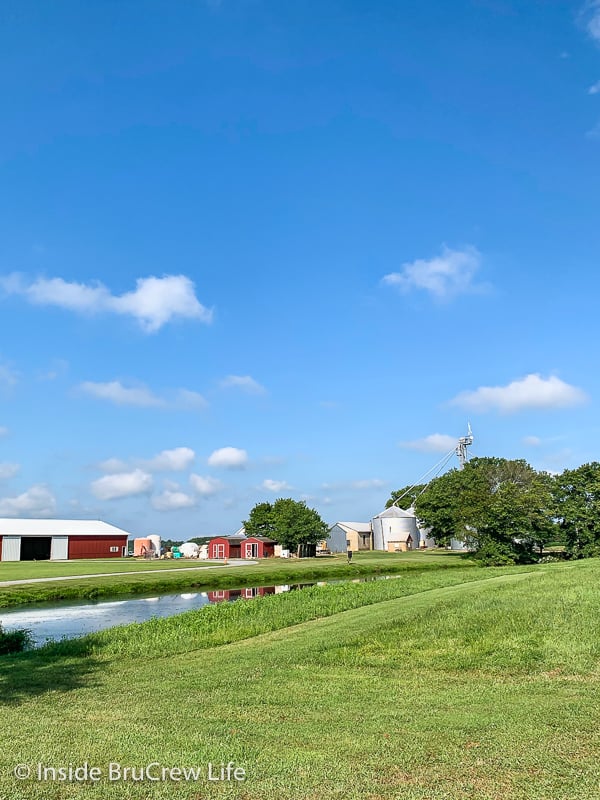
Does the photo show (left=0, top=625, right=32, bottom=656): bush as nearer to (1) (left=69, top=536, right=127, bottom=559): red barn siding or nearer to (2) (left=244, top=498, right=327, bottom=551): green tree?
(2) (left=244, top=498, right=327, bottom=551): green tree

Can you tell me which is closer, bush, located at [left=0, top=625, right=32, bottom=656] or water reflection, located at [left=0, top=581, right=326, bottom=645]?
bush, located at [left=0, top=625, right=32, bottom=656]

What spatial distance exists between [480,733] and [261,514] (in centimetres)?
8574

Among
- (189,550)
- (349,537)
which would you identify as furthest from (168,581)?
(349,537)

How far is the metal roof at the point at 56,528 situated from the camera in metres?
82.0

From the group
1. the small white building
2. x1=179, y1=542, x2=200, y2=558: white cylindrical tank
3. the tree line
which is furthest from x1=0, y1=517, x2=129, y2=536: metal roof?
the tree line

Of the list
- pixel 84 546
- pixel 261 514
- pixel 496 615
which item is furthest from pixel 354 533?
pixel 496 615

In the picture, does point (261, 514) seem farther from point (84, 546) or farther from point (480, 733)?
point (480, 733)

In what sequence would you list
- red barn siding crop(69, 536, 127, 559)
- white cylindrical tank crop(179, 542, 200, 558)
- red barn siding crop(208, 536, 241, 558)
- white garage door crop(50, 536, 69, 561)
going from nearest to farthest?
1. white garage door crop(50, 536, 69, 561)
2. red barn siding crop(69, 536, 127, 559)
3. red barn siding crop(208, 536, 241, 558)
4. white cylindrical tank crop(179, 542, 200, 558)

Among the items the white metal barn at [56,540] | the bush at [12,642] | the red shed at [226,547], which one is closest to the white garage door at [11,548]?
the white metal barn at [56,540]

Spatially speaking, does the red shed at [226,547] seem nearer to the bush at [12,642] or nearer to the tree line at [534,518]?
the tree line at [534,518]

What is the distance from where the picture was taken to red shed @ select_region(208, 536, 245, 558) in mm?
83731

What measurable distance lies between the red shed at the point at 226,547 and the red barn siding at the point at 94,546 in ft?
47.5

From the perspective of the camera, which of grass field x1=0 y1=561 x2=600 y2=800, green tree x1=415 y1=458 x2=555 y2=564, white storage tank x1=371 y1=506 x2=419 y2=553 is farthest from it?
white storage tank x1=371 y1=506 x2=419 y2=553

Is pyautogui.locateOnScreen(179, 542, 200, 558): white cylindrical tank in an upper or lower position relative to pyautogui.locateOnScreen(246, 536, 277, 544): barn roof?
lower
